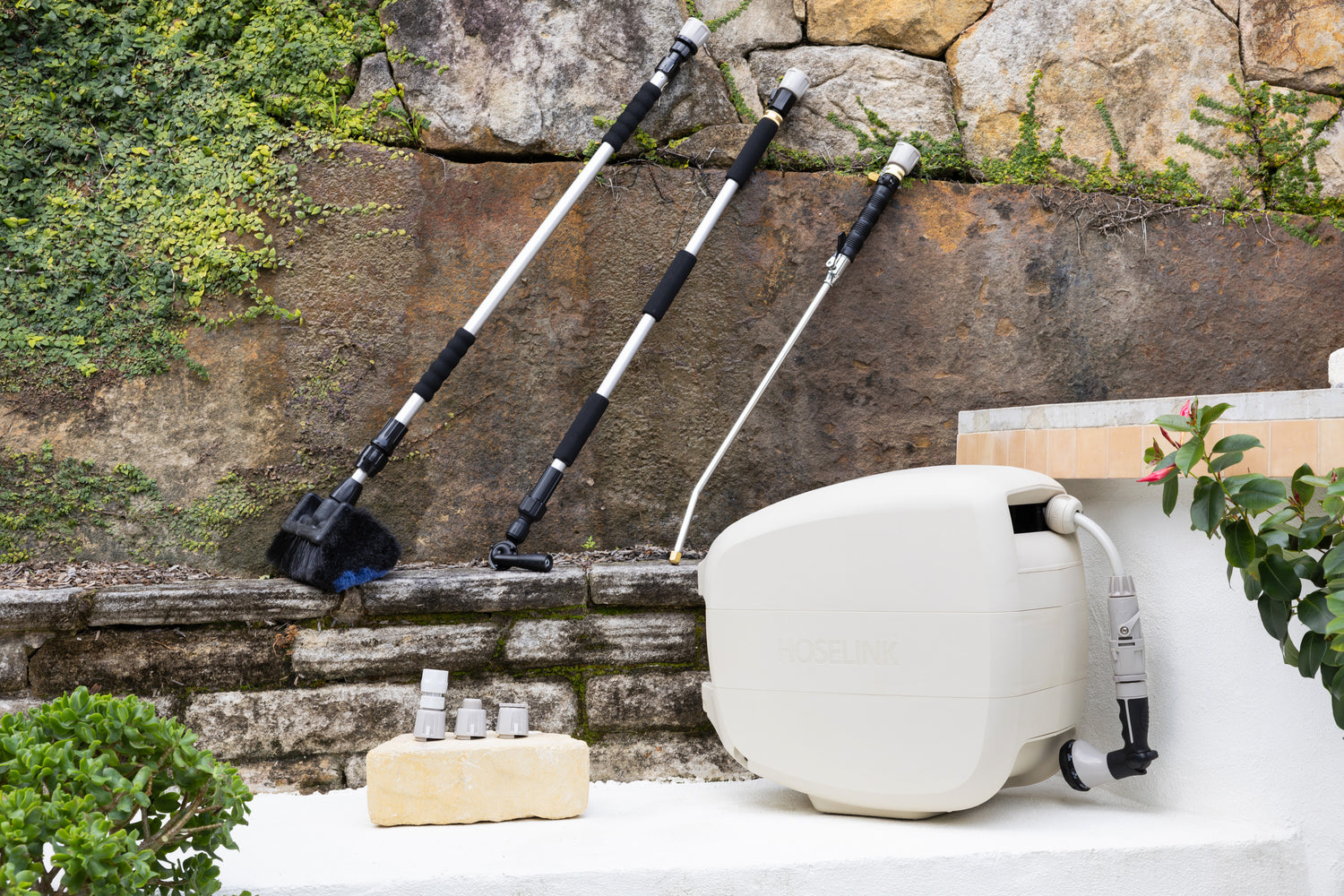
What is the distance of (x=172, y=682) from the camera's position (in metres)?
1.88

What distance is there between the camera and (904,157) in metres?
2.50

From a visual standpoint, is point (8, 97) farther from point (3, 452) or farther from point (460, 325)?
point (460, 325)

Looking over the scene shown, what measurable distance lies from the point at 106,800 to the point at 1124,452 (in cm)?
156

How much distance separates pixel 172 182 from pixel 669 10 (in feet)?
4.70

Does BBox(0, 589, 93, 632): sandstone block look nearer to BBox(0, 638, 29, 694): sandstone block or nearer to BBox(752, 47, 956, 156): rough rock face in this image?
BBox(0, 638, 29, 694): sandstone block

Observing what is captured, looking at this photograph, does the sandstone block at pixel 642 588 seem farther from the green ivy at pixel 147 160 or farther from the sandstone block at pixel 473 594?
the green ivy at pixel 147 160

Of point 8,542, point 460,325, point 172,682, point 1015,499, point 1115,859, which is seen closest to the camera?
point 1115,859

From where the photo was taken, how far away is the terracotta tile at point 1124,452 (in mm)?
1556

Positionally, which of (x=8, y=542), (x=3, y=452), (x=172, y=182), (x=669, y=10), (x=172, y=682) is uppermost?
(x=669, y=10)

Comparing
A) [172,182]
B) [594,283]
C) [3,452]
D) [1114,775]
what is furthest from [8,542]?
[1114,775]

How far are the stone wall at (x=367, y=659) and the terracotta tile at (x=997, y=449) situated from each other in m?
0.69

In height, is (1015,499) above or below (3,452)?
below

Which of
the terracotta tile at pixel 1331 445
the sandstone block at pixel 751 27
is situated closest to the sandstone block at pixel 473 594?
the terracotta tile at pixel 1331 445

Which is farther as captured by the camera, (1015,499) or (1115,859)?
(1015,499)
